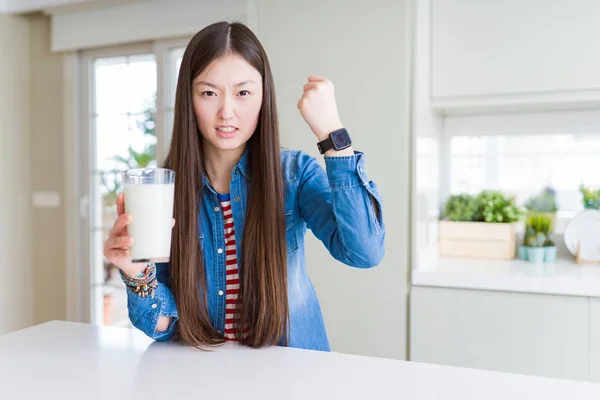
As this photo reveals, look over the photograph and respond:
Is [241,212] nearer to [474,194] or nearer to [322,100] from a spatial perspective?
[322,100]

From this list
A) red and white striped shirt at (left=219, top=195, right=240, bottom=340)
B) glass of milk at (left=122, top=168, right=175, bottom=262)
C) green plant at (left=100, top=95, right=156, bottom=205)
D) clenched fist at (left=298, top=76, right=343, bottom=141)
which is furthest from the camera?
green plant at (left=100, top=95, right=156, bottom=205)

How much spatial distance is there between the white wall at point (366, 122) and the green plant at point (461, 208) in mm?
540

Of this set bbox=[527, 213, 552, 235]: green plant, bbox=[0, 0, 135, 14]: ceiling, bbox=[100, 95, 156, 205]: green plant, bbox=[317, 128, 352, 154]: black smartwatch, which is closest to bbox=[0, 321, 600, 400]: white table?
bbox=[317, 128, 352, 154]: black smartwatch

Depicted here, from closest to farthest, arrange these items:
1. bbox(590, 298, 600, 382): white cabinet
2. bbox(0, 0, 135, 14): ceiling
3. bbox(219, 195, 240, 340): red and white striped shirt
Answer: bbox(219, 195, 240, 340): red and white striped shirt, bbox(590, 298, 600, 382): white cabinet, bbox(0, 0, 135, 14): ceiling

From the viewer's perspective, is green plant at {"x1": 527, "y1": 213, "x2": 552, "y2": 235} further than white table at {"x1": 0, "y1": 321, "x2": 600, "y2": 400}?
Yes

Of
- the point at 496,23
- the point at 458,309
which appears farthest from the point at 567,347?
the point at 496,23

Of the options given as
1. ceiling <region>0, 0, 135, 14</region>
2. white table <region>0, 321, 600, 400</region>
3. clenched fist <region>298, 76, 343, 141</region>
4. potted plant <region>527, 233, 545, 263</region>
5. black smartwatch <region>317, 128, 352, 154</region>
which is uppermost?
ceiling <region>0, 0, 135, 14</region>

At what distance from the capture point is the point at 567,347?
2.00 metres

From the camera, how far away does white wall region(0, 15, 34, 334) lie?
338 cm

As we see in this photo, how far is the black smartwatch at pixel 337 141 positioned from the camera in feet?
3.64

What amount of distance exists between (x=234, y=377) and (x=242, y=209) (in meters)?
0.43

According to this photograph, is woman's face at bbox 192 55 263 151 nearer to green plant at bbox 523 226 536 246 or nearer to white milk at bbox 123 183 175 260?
white milk at bbox 123 183 175 260

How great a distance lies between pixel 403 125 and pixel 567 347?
100cm

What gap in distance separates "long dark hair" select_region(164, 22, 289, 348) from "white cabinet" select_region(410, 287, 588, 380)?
1076 mm
